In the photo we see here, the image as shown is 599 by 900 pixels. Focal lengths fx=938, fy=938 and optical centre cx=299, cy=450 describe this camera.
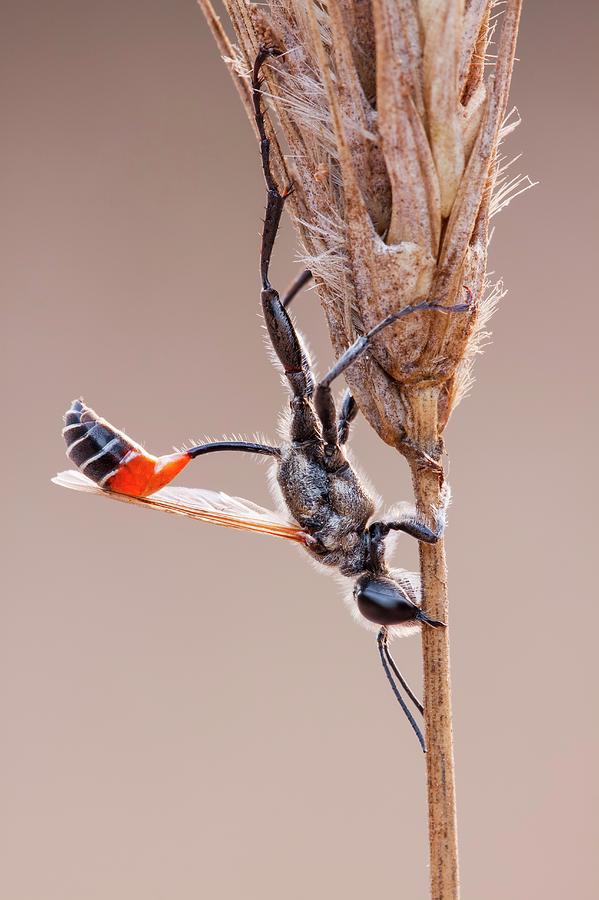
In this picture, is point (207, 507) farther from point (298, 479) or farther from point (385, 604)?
point (385, 604)

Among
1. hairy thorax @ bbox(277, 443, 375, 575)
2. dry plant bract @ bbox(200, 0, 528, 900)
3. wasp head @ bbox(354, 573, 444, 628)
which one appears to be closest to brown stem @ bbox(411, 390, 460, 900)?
dry plant bract @ bbox(200, 0, 528, 900)

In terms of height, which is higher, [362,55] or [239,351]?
[239,351]

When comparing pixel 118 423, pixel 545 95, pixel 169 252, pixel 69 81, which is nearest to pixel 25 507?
pixel 118 423

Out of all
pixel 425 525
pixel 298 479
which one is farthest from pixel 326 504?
pixel 425 525

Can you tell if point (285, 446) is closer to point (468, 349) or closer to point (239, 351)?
point (468, 349)

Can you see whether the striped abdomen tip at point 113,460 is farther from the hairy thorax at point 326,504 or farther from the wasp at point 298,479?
the hairy thorax at point 326,504

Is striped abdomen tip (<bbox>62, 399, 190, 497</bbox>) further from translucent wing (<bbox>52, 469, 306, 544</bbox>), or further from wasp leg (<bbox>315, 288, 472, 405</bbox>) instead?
wasp leg (<bbox>315, 288, 472, 405</bbox>)

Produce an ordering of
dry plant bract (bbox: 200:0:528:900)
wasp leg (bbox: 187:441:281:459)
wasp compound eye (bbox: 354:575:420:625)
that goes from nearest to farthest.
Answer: dry plant bract (bbox: 200:0:528:900) → wasp compound eye (bbox: 354:575:420:625) → wasp leg (bbox: 187:441:281:459)
